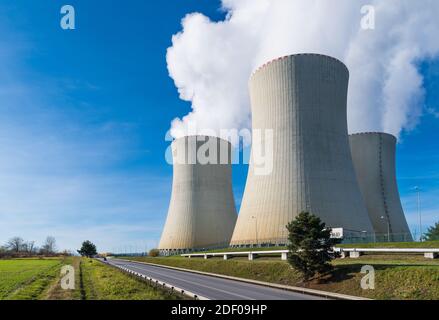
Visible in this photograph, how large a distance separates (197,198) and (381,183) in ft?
69.4

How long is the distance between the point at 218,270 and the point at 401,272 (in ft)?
56.0

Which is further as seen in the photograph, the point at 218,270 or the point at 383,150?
the point at 383,150

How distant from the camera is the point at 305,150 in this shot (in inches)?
1259

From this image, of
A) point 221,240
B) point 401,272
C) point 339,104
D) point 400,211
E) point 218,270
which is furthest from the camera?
point 221,240

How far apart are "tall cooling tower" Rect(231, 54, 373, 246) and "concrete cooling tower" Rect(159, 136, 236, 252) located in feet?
52.9

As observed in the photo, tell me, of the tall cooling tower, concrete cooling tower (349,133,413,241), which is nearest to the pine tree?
the tall cooling tower

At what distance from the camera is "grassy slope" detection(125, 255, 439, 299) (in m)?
14.6

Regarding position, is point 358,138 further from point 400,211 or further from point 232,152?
point 232,152

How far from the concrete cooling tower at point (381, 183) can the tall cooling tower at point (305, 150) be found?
1395 cm

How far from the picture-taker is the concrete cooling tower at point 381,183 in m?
46.8

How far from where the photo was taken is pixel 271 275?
23516 mm
